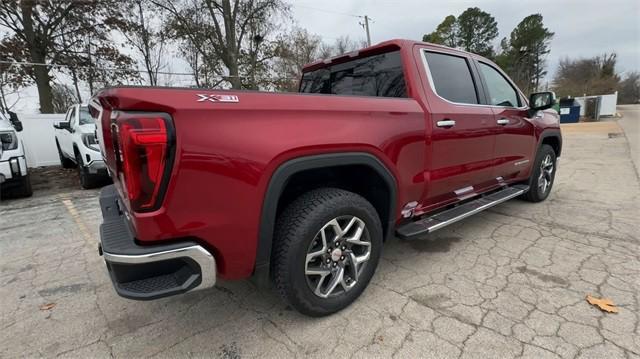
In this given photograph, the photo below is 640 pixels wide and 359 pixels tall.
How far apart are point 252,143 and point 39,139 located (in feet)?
40.4

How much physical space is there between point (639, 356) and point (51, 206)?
747 cm

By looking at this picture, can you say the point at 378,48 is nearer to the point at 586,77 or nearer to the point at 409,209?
the point at 409,209

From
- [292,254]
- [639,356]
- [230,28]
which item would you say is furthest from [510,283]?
[230,28]

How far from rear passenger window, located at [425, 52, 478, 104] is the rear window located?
327 millimetres

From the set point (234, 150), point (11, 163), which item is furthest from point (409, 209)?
point (11, 163)

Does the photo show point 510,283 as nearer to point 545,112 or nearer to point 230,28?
point 545,112

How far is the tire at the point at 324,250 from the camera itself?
1944 mm

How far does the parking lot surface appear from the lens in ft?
6.41

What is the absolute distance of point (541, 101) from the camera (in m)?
3.85

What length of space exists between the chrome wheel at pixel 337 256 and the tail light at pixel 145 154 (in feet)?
3.11

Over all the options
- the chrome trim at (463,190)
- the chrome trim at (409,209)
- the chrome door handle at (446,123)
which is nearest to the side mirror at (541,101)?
the chrome trim at (463,190)

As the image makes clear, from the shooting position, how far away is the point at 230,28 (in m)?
17.9

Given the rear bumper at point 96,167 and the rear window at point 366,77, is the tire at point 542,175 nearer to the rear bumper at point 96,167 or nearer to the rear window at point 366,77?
the rear window at point 366,77

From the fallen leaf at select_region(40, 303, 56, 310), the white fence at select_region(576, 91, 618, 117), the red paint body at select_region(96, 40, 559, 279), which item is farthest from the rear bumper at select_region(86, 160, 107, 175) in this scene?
the white fence at select_region(576, 91, 618, 117)
